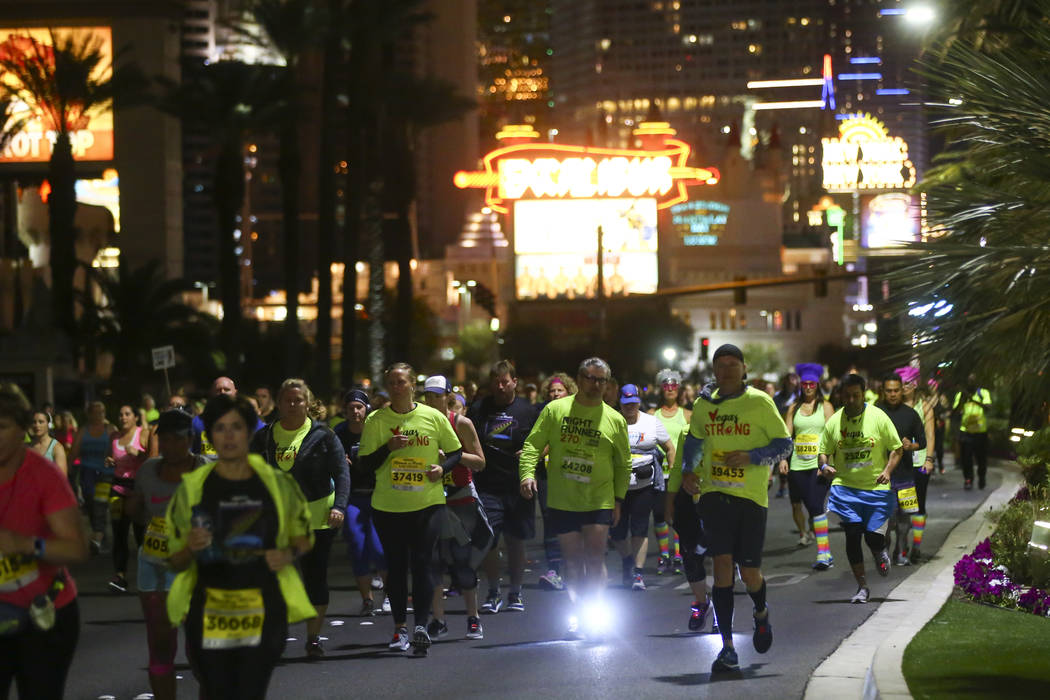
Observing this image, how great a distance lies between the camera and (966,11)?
42.2 ft

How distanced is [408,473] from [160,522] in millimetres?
2766

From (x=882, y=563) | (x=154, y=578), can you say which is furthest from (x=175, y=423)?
(x=882, y=563)

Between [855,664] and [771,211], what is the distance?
7021 inches

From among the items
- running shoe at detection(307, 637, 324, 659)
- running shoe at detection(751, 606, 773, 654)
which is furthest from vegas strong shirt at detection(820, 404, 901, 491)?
running shoe at detection(307, 637, 324, 659)

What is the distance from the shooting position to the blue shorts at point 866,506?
12.7m

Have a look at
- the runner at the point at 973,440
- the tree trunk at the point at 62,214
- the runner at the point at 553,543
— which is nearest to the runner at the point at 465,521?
the runner at the point at 553,543

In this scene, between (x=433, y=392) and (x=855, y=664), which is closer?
(x=855, y=664)

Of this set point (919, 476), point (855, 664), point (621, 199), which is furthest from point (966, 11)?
point (621, 199)

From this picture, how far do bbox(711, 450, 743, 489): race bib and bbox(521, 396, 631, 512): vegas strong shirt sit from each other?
1.25 m

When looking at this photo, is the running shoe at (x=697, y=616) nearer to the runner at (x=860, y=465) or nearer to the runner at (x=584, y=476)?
the runner at (x=584, y=476)

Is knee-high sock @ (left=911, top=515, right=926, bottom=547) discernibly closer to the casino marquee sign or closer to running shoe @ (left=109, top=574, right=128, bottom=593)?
running shoe @ (left=109, top=574, right=128, bottom=593)

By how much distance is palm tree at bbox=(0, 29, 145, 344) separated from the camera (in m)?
44.1

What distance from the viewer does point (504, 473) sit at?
494 inches

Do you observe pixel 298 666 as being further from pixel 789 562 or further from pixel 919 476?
pixel 919 476
